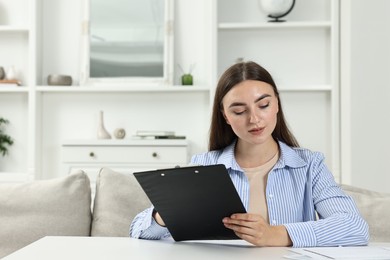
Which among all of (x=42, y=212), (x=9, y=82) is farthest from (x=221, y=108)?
(x=9, y=82)

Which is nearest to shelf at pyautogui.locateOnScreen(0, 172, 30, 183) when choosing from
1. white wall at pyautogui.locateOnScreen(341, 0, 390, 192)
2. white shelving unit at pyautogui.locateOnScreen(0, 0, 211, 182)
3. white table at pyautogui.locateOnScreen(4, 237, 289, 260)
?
white shelving unit at pyautogui.locateOnScreen(0, 0, 211, 182)

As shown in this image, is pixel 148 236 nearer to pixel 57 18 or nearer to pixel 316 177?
pixel 316 177

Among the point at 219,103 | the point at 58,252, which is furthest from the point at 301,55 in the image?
the point at 58,252

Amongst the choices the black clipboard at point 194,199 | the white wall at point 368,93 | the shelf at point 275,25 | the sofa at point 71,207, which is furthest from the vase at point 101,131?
the black clipboard at point 194,199

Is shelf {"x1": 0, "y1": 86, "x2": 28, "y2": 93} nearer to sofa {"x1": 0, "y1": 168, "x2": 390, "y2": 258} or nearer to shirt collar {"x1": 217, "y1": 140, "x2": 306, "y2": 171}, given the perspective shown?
sofa {"x1": 0, "y1": 168, "x2": 390, "y2": 258}

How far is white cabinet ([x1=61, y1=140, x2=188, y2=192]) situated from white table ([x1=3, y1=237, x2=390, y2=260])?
2.99 m

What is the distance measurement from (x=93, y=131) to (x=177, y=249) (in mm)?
3678

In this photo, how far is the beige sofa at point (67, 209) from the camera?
241 cm

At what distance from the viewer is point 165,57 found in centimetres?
515

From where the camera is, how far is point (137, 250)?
1698mm

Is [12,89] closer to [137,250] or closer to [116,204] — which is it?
[116,204]

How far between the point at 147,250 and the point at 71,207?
2.68ft

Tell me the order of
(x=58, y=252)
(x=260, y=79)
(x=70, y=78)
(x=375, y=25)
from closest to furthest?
(x=58, y=252), (x=260, y=79), (x=375, y=25), (x=70, y=78)

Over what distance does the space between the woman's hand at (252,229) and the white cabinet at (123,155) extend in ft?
10.2
